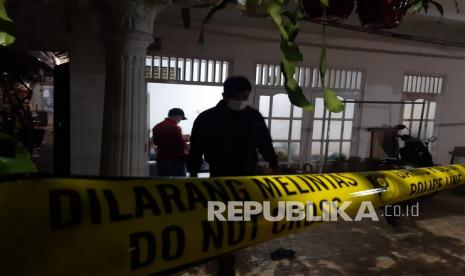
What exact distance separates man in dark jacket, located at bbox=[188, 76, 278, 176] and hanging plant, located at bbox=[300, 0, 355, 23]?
1279 mm

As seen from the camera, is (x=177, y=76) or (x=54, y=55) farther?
(x=177, y=76)

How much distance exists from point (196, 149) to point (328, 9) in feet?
4.90

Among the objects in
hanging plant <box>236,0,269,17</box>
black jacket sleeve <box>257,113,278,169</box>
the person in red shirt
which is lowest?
the person in red shirt

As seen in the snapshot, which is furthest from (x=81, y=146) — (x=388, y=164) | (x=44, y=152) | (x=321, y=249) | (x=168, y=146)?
(x=388, y=164)

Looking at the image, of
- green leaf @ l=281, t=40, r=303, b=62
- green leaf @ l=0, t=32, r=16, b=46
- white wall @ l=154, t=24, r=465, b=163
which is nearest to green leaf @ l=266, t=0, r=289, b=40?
green leaf @ l=281, t=40, r=303, b=62

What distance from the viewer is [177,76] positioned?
463 cm

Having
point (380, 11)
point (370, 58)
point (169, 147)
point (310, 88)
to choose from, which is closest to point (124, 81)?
point (169, 147)

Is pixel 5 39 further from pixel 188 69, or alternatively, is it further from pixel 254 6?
pixel 188 69

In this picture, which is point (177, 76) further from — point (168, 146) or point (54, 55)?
point (54, 55)

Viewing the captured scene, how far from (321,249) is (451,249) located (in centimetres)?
127

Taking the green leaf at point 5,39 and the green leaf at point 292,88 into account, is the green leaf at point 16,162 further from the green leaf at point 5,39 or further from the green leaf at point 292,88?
the green leaf at point 292,88

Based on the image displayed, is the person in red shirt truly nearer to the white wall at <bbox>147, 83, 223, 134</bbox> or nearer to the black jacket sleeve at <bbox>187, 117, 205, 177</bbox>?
the white wall at <bbox>147, 83, 223, 134</bbox>

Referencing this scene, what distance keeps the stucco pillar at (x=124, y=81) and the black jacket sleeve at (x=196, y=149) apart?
127 cm

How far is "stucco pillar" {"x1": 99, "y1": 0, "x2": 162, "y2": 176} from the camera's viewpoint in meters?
3.12
